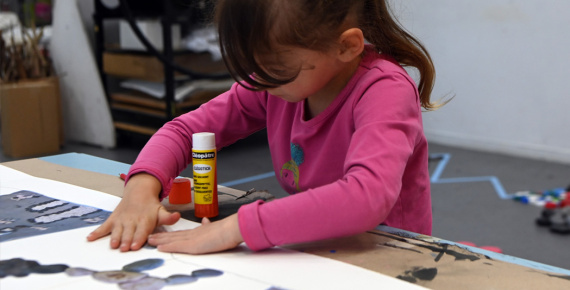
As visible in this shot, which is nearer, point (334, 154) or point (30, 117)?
point (334, 154)

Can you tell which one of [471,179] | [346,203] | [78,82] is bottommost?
[471,179]

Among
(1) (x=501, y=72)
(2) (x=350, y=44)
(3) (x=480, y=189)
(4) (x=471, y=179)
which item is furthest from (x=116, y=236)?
(1) (x=501, y=72)

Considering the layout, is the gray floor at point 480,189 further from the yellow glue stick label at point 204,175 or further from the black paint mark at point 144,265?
the black paint mark at point 144,265

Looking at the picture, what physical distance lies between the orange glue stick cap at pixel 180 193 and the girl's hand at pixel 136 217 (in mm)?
29

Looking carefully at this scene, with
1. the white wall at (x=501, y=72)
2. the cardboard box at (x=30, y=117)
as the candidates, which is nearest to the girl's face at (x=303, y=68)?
the white wall at (x=501, y=72)

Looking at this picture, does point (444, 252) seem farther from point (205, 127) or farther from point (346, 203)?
point (205, 127)

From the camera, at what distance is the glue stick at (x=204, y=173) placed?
0.74 m

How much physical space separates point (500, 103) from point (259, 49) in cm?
249

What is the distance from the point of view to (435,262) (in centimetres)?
61

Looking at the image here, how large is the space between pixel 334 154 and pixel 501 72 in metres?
2.33

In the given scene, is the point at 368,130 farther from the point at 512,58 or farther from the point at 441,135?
the point at 441,135

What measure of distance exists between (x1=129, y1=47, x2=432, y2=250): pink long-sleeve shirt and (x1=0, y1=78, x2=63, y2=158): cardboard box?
83.5 inches

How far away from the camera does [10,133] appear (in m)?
2.78

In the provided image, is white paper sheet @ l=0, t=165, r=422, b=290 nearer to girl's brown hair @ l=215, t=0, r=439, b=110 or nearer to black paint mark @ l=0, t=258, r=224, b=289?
black paint mark @ l=0, t=258, r=224, b=289
